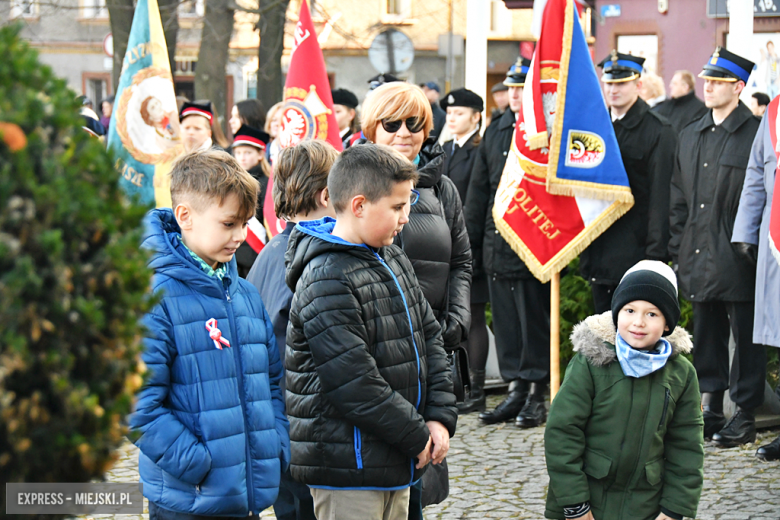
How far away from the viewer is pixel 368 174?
10.3 ft

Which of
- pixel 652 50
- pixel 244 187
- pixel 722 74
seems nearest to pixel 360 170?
pixel 244 187

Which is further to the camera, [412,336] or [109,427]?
[412,336]

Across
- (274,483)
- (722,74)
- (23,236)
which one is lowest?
(274,483)

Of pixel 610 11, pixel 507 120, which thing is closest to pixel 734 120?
pixel 507 120

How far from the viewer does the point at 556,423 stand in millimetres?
3576

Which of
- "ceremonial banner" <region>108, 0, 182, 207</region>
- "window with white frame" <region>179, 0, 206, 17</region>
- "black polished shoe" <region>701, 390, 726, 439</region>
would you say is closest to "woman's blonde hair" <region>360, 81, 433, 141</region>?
"black polished shoe" <region>701, 390, 726, 439</region>

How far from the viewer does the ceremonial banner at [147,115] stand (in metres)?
7.68

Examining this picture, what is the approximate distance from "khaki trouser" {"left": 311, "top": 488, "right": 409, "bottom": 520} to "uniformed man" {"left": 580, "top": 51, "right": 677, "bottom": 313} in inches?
144

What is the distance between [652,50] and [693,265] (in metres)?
17.2

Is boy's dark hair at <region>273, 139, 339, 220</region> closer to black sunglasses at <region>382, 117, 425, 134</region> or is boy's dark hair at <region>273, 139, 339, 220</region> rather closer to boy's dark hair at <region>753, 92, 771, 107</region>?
black sunglasses at <region>382, 117, 425, 134</region>

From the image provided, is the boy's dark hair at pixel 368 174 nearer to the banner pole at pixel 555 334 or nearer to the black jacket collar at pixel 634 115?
the banner pole at pixel 555 334

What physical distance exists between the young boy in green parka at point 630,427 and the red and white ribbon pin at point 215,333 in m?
1.32

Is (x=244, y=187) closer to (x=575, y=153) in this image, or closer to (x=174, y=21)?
(x=575, y=153)

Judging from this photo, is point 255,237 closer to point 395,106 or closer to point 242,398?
point 395,106
